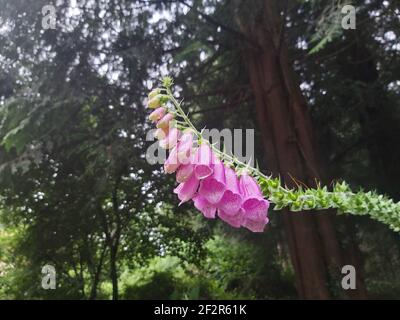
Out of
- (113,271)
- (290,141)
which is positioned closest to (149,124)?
(290,141)

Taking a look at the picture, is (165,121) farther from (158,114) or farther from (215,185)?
(215,185)

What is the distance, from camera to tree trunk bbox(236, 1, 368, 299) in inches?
210

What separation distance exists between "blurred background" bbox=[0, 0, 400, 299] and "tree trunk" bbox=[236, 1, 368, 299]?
0.02 m

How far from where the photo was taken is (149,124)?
571 centimetres

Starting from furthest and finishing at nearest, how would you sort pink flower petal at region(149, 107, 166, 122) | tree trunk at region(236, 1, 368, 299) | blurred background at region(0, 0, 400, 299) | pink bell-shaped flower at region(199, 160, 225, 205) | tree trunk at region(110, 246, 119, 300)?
tree trunk at region(110, 246, 119, 300) → tree trunk at region(236, 1, 368, 299) → blurred background at region(0, 0, 400, 299) → pink flower petal at region(149, 107, 166, 122) → pink bell-shaped flower at region(199, 160, 225, 205)

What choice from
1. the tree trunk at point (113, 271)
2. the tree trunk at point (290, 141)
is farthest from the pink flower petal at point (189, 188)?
the tree trunk at point (113, 271)

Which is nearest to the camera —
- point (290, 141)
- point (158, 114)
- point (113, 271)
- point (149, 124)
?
point (158, 114)

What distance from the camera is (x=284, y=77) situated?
5820 mm

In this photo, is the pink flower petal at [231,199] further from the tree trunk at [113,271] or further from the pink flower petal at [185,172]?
the tree trunk at [113,271]

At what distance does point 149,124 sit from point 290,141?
1.57 m

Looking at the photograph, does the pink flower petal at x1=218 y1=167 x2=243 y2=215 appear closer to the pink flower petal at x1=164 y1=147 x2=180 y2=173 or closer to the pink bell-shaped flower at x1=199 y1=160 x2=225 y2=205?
the pink bell-shaped flower at x1=199 y1=160 x2=225 y2=205

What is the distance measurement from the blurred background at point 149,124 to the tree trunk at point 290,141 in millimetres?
16

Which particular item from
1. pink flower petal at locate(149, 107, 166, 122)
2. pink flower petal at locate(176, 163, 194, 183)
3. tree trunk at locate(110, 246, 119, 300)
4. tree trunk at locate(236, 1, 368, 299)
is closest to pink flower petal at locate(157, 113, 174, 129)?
pink flower petal at locate(149, 107, 166, 122)
